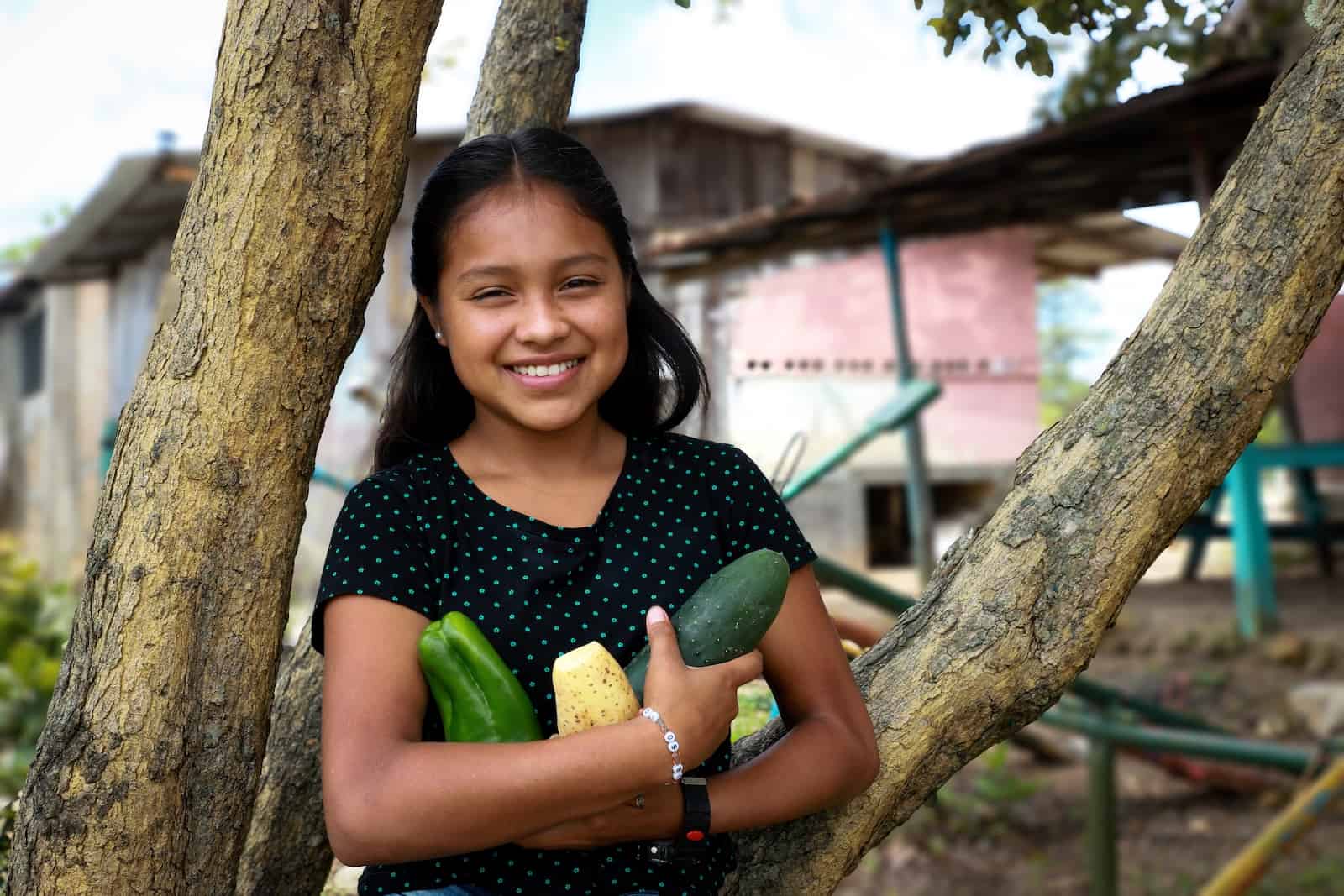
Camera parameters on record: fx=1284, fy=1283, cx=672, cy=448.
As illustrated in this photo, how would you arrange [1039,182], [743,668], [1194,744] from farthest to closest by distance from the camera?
[1039,182], [1194,744], [743,668]

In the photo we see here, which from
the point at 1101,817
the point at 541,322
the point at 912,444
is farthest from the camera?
the point at 912,444

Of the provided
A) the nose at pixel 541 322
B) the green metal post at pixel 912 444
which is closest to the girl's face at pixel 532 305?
the nose at pixel 541 322

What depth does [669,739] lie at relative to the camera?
1346 millimetres

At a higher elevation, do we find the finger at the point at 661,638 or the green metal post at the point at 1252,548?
the finger at the point at 661,638

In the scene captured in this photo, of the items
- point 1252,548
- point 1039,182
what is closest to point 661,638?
point 1252,548

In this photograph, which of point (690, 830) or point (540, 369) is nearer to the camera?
point (690, 830)

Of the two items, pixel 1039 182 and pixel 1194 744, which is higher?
pixel 1039 182

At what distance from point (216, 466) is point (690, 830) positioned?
667mm

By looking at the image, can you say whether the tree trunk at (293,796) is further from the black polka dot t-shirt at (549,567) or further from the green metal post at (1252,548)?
the green metal post at (1252,548)

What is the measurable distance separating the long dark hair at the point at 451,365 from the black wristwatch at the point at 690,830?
60 cm

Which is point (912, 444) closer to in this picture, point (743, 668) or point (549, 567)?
point (549, 567)

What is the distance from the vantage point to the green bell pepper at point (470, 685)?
140 centimetres

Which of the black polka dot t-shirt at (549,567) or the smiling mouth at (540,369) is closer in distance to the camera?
the black polka dot t-shirt at (549,567)

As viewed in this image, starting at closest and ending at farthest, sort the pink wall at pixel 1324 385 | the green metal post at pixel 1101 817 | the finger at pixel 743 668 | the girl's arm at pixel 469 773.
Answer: the girl's arm at pixel 469 773, the finger at pixel 743 668, the green metal post at pixel 1101 817, the pink wall at pixel 1324 385
